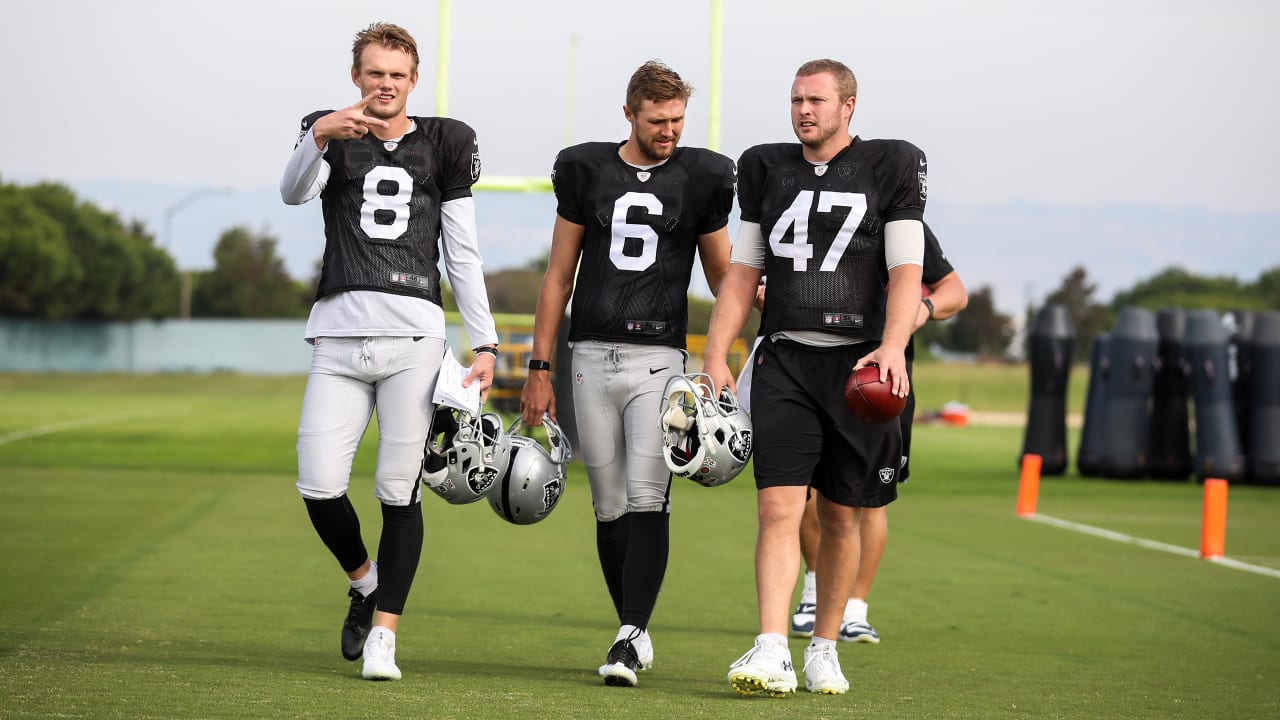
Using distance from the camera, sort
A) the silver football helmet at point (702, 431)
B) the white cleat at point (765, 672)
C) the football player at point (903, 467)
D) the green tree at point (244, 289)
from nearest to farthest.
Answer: the white cleat at point (765, 672) → the silver football helmet at point (702, 431) → the football player at point (903, 467) → the green tree at point (244, 289)

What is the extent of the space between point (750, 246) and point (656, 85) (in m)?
0.60

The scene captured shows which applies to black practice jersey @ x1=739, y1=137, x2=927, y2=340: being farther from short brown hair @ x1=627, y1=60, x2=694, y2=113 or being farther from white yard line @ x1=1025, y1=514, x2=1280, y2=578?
white yard line @ x1=1025, y1=514, x2=1280, y2=578

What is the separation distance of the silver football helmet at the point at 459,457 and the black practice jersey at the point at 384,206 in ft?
1.39

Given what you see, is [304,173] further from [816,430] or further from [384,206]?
[816,430]

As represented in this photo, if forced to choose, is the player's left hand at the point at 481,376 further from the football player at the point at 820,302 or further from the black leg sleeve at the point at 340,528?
the football player at the point at 820,302

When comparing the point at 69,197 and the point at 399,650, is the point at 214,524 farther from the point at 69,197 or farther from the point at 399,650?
the point at 69,197

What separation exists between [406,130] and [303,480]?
3.79 feet

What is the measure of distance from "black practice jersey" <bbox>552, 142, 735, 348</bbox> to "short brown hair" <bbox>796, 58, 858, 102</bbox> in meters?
0.53

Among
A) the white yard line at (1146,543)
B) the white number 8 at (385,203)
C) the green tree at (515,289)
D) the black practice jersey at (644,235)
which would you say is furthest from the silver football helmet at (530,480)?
the green tree at (515,289)

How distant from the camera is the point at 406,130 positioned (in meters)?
4.95

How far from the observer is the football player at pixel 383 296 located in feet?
15.9

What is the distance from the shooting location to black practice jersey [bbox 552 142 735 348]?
5.17 meters

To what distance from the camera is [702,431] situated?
471 centimetres

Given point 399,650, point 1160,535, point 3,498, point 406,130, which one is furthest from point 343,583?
point 1160,535
